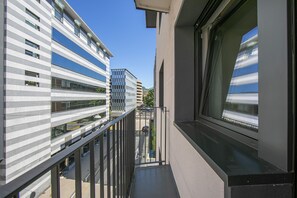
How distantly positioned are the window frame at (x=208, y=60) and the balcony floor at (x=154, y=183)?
808 millimetres

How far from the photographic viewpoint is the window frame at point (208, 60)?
1.04m

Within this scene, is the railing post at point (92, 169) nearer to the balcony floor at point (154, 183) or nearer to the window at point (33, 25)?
the balcony floor at point (154, 183)

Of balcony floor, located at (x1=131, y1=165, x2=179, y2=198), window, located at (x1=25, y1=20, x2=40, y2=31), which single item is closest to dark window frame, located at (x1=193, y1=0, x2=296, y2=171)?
balcony floor, located at (x1=131, y1=165, x2=179, y2=198)

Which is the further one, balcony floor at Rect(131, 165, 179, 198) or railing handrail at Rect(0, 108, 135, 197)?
balcony floor at Rect(131, 165, 179, 198)

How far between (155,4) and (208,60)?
1425 millimetres

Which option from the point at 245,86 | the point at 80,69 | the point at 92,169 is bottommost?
the point at 92,169

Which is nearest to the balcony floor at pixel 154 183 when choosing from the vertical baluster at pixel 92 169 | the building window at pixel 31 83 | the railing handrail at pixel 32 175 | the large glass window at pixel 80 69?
the vertical baluster at pixel 92 169

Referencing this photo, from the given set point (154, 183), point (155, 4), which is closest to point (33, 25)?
point (155, 4)

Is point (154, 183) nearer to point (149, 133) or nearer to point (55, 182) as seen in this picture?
point (55, 182)

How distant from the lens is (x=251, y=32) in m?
0.95

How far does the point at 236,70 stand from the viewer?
1125 mm

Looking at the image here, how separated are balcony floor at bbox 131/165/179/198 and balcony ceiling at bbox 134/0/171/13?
7.22 feet

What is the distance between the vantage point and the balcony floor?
1815 mm

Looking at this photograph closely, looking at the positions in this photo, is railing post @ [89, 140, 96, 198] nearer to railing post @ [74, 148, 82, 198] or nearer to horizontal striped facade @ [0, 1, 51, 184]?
Answer: railing post @ [74, 148, 82, 198]
